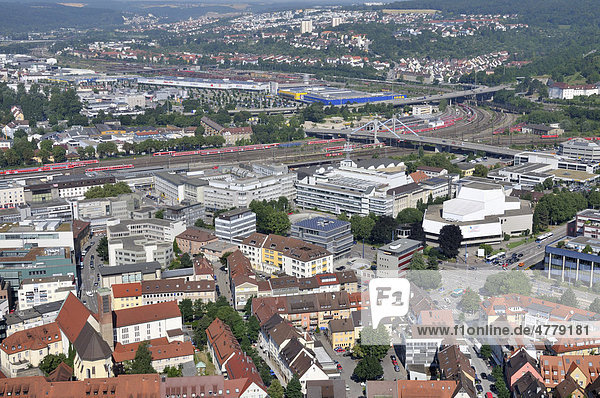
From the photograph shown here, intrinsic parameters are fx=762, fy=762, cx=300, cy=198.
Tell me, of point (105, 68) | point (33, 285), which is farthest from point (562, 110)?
point (105, 68)

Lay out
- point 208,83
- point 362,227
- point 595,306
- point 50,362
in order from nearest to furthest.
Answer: point 50,362
point 595,306
point 362,227
point 208,83

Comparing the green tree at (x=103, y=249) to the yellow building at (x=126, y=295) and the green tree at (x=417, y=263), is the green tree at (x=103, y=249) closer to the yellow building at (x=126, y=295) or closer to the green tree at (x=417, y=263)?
the yellow building at (x=126, y=295)

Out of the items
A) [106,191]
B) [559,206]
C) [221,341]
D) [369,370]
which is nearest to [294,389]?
[369,370]

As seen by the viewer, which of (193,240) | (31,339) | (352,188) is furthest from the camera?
(352,188)

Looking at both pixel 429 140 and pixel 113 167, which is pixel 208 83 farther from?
pixel 113 167

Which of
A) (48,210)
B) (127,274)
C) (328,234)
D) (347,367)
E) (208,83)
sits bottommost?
(347,367)

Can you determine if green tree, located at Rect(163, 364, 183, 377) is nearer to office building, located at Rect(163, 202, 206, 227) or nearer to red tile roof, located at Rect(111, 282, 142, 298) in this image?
red tile roof, located at Rect(111, 282, 142, 298)

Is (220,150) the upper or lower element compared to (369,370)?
upper

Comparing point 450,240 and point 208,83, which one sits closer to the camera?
point 450,240

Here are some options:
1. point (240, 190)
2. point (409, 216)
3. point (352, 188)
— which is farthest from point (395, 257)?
point (240, 190)
